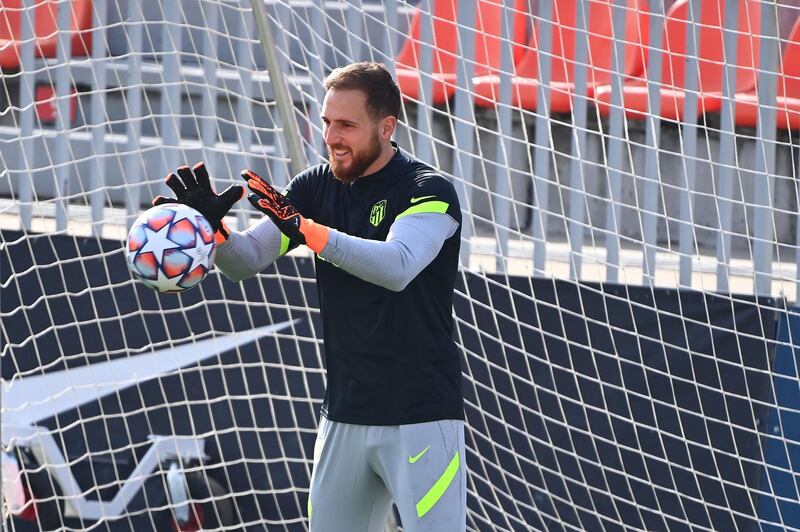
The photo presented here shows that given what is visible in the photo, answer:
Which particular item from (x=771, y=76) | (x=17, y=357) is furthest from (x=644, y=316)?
(x=17, y=357)

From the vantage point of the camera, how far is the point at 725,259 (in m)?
4.45

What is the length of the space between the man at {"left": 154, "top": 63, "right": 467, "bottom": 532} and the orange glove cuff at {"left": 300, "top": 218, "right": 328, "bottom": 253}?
204mm

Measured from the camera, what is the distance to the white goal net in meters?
4.43

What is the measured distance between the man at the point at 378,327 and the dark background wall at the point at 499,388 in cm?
146

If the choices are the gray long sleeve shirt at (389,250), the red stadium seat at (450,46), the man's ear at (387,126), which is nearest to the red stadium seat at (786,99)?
the red stadium seat at (450,46)

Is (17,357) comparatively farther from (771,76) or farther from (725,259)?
(771,76)

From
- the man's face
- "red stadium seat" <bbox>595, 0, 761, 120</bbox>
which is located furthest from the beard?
"red stadium seat" <bbox>595, 0, 761, 120</bbox>

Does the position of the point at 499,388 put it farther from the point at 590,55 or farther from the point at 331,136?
the point at 331,136

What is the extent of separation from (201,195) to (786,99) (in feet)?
8.66

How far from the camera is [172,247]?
272cm

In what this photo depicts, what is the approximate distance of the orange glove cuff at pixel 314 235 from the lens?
2.53 m

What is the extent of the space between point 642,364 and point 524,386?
48cm

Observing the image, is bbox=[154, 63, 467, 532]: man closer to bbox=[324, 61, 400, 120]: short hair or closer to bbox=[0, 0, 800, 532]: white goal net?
bbox=[324, 61, 400, 120]: short hair

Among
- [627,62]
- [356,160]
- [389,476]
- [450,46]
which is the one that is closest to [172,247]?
[356,160]
